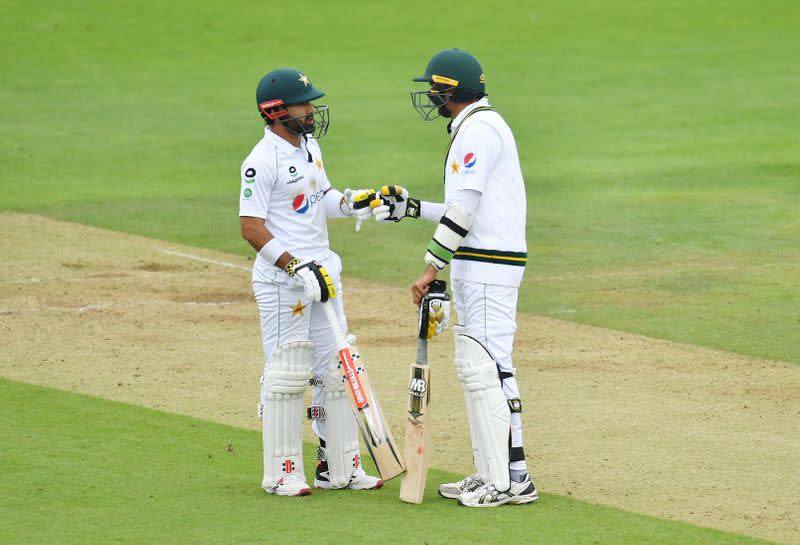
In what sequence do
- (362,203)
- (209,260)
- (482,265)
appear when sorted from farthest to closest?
1. (209,260)
2. (362,203)
3. (482,265)

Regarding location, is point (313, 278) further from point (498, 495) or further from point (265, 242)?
point (498, 495)

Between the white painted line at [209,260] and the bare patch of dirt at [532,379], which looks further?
the white painted line at [209,260]

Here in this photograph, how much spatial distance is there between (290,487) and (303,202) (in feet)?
5.41

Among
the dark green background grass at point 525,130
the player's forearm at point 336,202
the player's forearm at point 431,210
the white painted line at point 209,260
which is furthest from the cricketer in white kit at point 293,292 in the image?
the white painted line at point 209,260

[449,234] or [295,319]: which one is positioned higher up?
[449,234]

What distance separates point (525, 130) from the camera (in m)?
24.8

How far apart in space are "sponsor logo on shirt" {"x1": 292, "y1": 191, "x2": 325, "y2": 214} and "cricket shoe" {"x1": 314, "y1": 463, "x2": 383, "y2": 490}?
1517 millimetres

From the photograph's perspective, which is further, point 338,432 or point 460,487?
point 338,432

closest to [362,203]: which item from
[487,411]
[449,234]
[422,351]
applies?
[449,234]

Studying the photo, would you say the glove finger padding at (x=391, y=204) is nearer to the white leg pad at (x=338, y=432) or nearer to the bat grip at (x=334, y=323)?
the bat grip at (x=334, y=323)

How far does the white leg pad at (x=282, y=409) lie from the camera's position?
307 inches

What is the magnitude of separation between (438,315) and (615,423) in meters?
2.15

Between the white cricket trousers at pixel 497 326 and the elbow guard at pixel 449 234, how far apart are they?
0.82ft

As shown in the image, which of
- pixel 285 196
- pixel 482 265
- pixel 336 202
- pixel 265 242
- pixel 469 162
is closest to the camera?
pixel 469 162
